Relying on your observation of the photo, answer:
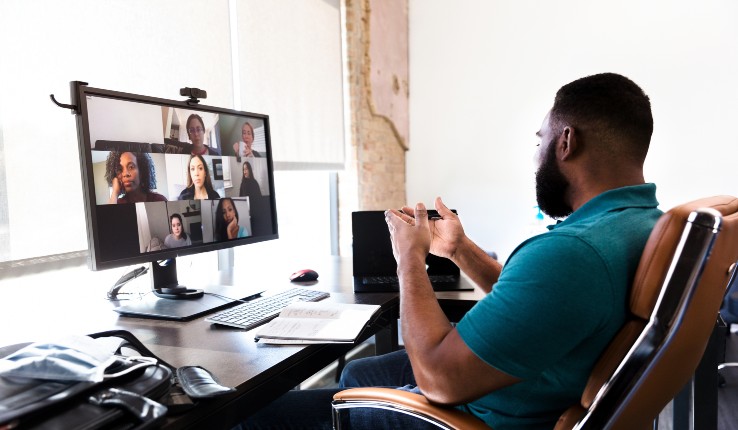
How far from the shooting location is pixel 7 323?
136cm

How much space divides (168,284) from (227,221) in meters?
0.25

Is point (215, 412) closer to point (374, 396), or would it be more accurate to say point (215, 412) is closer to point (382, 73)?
point (374, 396)

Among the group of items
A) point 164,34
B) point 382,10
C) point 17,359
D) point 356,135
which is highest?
point 382,10

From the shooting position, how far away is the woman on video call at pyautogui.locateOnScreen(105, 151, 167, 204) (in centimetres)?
126

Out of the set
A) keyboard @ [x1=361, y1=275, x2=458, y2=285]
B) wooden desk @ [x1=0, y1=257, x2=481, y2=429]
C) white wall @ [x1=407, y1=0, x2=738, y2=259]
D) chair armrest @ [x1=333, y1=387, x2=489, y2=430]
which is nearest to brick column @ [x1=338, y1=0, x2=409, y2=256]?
white wall @ [x1=407, y1=0, x2=738, y2=259]

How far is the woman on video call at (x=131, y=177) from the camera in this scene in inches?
49.6

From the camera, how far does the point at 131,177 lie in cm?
130

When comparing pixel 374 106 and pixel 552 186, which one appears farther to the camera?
pixel 374 106

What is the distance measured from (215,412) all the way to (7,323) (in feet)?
2.85

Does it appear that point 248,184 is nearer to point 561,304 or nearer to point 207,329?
point 207,329

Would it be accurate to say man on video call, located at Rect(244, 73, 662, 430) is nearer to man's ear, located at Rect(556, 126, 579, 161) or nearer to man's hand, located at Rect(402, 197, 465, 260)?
man's ear, located at Rect(556, 126, 579, 161)

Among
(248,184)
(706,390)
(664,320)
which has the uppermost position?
(248,184)

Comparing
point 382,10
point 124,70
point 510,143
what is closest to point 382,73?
point 382,10

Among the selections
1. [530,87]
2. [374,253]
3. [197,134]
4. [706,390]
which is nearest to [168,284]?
[197,134]
